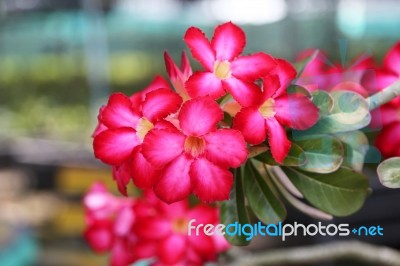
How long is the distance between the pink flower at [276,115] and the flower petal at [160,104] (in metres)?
0.04

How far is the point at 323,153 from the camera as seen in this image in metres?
0.50

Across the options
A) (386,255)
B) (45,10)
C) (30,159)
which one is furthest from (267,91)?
(45,10)

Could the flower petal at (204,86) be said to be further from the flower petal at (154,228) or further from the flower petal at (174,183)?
the flower petal at (154,228)

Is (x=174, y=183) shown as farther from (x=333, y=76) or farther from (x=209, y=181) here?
(x=333, y=76)

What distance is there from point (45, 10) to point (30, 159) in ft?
6.21

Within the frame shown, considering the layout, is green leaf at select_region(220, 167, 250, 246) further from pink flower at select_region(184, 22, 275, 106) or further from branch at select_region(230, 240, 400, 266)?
branch at select_region(230, 240, 400, 266)

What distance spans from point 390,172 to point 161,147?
165mm

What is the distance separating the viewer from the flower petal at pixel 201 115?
0.46 meters

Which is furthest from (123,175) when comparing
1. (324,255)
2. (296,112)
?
(324,255)

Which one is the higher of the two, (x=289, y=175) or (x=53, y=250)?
(x=289, y=175)

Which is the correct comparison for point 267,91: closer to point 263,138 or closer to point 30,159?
point 263,138

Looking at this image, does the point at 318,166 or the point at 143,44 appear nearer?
the point at 318,166

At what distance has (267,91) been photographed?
48 cm

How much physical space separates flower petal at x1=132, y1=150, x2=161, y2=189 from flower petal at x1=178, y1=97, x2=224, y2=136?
37mm
